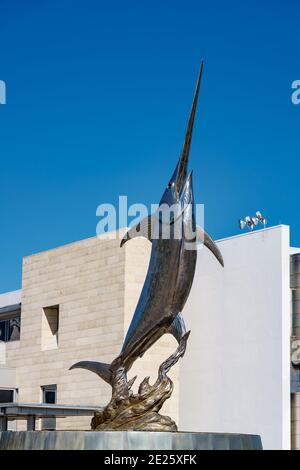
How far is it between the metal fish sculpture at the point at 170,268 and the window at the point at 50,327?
57.6 feet

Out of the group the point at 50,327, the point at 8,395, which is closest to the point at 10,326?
the point at 8,395

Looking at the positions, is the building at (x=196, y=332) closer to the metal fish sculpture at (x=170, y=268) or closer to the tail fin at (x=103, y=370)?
the tail fin at (x=103, y=370)

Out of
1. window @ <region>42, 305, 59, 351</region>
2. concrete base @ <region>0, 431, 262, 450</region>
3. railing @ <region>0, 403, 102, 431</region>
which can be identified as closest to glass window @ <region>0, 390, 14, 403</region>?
window @ <region>42, 305, 59, 351</region>

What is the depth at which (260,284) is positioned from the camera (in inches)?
1216

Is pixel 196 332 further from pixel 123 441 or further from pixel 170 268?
pixel 123 441

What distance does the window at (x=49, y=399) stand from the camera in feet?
117

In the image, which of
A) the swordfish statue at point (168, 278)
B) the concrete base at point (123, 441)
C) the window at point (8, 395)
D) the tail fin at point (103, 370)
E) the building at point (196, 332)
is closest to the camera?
the concrete base at point (123, 441)

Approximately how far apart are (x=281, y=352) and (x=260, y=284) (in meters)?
2.22

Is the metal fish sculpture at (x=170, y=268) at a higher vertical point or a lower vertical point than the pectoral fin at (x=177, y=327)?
higher

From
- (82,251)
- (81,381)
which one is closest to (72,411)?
(81,381)

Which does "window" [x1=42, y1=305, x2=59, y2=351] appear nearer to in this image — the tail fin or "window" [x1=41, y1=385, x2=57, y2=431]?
"window" [x1=41, y1=385, x2=57, y2=431]

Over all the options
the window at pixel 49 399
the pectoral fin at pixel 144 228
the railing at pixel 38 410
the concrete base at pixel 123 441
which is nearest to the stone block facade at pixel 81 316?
the window at pixel 49 399

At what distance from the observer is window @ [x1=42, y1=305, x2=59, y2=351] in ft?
121

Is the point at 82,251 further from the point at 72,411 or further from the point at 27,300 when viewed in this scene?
the point at 72,411
